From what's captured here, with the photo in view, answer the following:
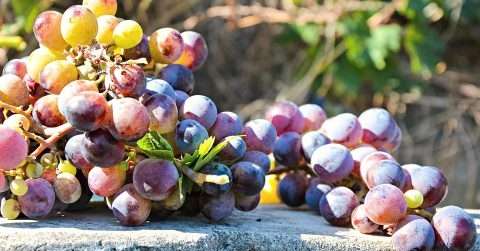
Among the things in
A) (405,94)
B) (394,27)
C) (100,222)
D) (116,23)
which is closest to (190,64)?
(116,23)

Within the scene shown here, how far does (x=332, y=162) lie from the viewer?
106 centimetres

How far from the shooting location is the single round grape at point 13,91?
0.91 meters

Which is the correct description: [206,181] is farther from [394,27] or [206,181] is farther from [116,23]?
[394,27]

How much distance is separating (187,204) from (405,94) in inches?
74.4

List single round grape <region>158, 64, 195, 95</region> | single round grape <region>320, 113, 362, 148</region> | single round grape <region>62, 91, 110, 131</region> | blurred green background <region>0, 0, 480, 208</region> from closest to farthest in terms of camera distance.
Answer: single round grape <region>62, 91, 110, 131</region> → single round grape <region>158, 64, 195, 95</region> → single round grape <region>320, 113, 362, 148</region> → blurred green background <region>0, 0, 480, 208</region>

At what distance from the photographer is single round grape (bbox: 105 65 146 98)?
2.82 feet

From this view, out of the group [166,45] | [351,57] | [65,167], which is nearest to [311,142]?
[166,45]

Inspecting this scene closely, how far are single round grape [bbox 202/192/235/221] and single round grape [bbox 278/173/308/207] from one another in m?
0.26

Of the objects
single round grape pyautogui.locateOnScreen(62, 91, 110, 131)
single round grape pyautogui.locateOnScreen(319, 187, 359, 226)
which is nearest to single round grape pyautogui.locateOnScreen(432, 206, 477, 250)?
single round grape pyautogui.locateOnScreen(319, 187, 359, 226)

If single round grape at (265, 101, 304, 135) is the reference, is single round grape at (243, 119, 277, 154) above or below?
below

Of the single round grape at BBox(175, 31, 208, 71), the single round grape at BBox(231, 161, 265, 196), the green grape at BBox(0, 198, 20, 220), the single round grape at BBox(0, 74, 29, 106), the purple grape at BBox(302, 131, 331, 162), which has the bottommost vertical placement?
the green grape at BBox(0, 198, 20, 220)

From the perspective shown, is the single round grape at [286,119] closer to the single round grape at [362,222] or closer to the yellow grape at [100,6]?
the single round grape at [362,222]

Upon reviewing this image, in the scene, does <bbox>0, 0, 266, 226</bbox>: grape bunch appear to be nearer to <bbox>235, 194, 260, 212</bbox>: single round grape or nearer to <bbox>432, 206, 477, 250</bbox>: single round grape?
<bbox>235, 194, 260, 212</bbox>: single round grape

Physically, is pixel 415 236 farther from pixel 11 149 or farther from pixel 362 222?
pixel 11 149
